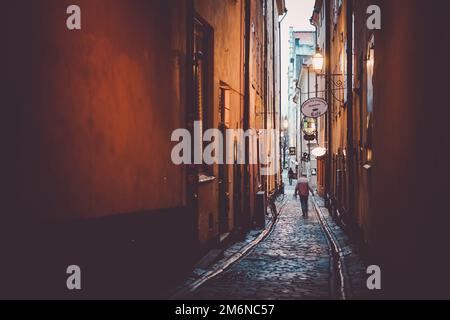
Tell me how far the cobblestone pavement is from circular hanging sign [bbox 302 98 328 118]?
183 inches

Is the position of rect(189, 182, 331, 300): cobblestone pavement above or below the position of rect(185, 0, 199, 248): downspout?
below

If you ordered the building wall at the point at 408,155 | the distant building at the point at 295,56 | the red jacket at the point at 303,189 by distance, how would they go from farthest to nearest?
the distant building at the point at 295,56, the red jacket at the point at 303,189, the building wall at the point at 408,155

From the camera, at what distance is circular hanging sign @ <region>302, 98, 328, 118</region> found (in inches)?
820

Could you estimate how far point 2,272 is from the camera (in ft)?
18.8

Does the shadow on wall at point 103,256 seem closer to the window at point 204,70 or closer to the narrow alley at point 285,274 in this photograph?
the narrow alley at point 285,274

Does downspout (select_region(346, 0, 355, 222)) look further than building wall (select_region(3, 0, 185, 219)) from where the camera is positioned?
Yes

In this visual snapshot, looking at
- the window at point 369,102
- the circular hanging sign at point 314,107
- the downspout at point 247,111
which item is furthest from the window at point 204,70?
the circular hanging sign at point 314,107

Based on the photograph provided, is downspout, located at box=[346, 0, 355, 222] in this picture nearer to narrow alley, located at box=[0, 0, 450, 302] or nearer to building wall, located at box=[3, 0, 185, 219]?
narrow alley, located at box=[0, 0, 450, 302]

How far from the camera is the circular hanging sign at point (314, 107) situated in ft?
68.3

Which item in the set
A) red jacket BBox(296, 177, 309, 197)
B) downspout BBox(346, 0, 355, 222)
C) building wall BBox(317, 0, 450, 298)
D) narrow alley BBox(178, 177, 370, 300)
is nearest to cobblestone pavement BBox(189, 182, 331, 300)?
narrow alley BBox(178, 177, 370, 300)

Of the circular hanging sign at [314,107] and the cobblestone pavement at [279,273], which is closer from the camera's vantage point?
the cobblestone pavement at [279,273]

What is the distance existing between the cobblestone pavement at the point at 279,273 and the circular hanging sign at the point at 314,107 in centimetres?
464

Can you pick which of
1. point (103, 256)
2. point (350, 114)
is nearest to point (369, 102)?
point (350, 114)

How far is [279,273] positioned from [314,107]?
34.5 feet
